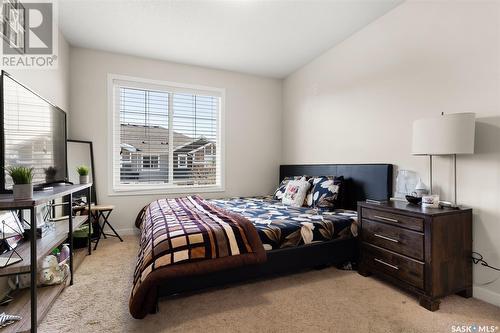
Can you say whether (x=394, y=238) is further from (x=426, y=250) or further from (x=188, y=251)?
(x=188, y=251)

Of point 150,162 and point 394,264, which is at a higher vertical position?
point 150,162

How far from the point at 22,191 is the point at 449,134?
2.89m

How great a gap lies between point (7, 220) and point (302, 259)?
2293mm

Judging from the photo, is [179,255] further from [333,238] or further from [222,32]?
[222,32]

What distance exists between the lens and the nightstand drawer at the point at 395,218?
6.13 feet

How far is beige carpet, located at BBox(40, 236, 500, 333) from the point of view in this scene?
1611 millimetres

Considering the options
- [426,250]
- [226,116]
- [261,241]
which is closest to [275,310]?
[261,241]

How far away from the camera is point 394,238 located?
205 centimetres

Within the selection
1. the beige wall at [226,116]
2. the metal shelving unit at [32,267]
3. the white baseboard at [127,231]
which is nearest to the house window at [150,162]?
the beige wall at [226,116]

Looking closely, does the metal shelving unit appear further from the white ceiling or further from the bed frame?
the white ceiling

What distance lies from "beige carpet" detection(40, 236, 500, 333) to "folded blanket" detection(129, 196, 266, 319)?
0.80 ft

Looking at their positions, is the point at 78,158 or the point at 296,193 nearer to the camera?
the point at 296,193

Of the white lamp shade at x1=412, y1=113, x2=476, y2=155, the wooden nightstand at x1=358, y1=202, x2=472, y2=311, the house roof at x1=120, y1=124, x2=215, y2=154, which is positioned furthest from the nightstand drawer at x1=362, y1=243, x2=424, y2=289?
the house roof at x1=120, y1=124, x2=215, y2=154

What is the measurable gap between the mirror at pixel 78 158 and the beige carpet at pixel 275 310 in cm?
154
